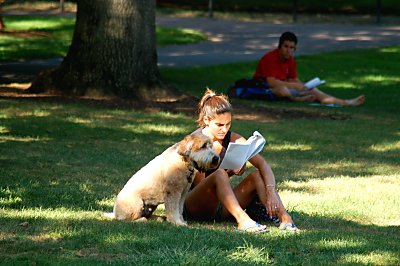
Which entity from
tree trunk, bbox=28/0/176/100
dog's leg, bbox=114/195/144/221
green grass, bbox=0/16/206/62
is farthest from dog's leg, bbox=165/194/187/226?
green grass, bbox=0/16/206/62

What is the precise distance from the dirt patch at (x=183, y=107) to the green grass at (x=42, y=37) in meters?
5.53

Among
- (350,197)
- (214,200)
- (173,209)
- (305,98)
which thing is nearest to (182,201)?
(173,209)

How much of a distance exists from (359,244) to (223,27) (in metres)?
22.4

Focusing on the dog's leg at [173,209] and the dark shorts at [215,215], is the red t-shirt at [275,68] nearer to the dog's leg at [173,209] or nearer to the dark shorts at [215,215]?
the dark shorts at [215,215]

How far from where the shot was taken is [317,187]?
30.6 feet

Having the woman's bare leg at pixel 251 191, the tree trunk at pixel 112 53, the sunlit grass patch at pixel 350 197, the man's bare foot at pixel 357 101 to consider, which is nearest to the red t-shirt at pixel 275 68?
the man's bare foot at pixel 357 101

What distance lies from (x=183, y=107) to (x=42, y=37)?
10.1 m

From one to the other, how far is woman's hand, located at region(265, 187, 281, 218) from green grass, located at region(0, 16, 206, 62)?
540 inches

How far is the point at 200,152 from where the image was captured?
6691 millimetres

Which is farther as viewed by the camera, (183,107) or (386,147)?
(183,107)

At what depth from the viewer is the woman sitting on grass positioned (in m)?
6.98

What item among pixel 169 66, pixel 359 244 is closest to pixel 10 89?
pixel 169 66

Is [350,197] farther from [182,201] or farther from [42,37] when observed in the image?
[42,37]

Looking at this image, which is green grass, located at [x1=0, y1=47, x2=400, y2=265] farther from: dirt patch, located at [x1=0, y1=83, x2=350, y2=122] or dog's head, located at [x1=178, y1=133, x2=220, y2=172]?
dog's head, located at [x1=178, y1=133, x2=220, y2=172]
